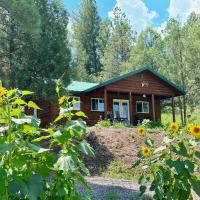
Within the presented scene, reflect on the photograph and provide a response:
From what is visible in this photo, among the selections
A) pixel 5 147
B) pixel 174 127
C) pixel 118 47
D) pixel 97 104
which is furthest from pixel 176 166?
pixel 118 47

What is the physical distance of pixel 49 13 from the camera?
22234 millimetres

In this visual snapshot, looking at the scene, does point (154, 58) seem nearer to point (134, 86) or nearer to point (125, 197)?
point (134, 86)

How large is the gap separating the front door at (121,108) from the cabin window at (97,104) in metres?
1.22

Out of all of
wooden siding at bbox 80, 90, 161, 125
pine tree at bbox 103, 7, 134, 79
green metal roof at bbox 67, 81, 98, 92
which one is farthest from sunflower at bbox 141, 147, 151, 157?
pine tree at bbox 103, 7, 134, 79

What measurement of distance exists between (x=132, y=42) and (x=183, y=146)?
172ft

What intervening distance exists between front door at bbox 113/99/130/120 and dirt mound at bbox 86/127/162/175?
10880 mm

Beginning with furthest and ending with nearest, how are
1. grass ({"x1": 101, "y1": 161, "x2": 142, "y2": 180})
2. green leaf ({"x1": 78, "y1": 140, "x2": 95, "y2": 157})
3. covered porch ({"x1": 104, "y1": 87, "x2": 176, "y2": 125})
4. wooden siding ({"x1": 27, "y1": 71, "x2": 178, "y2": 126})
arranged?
covered porch ({"x1": 104, "y1": 87, "x2": 176, "y2": 125}) < wooden siding ({"x1": 27, "y1": 71, "x2": 178, "y2": 126}) < grass ({"x1": 101, "y1": 161, "x2": 142, "y2": 180}) < green leaf ({"x1": 78, "y1": 140, "x2": 95, "y2": 157})

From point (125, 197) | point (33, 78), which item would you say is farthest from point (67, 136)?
point (33, 78)

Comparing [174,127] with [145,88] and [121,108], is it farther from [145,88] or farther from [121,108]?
[121,108]

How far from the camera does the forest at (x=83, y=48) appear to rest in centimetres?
1961

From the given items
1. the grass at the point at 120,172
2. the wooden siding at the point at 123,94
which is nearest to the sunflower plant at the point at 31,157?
the grass at the point at 120,172

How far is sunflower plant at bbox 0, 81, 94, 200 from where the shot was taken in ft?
6.21

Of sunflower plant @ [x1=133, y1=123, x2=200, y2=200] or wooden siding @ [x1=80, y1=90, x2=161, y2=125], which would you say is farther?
wooden siding @ [x1=80, y1=90, x2=161, y2=125]

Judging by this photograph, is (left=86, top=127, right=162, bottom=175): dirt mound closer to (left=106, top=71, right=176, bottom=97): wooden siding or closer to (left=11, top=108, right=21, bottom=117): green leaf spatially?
(left=106, top=71, right=176, bottom=97): wooden siding
